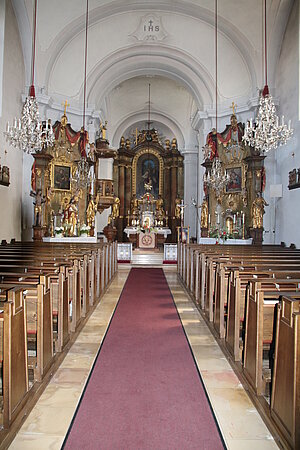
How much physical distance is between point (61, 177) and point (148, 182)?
9.80 meters

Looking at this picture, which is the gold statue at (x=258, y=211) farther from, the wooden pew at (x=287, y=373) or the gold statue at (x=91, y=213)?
the wooden pew at (x=287, y=373)

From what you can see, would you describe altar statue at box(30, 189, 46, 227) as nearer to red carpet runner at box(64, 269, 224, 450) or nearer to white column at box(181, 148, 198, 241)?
red carpet runner at box(64, 269, 224, 450)

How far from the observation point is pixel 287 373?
7.56 feet

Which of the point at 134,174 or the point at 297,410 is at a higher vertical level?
the point at 134,174

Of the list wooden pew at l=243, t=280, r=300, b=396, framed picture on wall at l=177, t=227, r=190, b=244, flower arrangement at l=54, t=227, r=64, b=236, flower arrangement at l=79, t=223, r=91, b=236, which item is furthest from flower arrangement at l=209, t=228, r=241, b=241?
wooden pew at l=243, t=280, r=300, b=396

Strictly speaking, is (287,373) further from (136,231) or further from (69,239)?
(136,231)

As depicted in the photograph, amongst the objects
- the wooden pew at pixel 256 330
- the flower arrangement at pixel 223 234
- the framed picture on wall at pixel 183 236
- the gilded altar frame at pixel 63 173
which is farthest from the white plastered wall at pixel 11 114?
the wooden pew at pixel 256 330

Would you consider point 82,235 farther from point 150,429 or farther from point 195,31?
point 150,429

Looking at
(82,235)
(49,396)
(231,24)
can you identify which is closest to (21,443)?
(49,396)

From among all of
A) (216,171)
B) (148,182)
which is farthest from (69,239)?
(148,182)

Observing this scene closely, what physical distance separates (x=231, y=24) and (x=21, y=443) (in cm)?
1574

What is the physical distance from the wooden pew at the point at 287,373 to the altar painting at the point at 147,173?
2211cm

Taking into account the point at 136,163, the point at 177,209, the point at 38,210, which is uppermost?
the point at 136,163

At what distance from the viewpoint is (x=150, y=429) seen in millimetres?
2518
